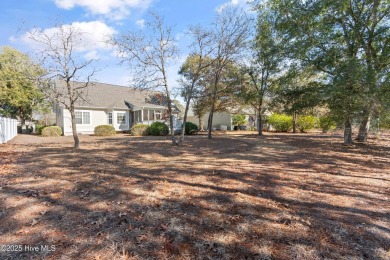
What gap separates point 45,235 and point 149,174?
2.94 meters

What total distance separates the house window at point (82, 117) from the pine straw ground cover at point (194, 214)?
56.7 feet

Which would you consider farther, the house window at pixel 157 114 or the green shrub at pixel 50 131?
the house window at pixel 157 114

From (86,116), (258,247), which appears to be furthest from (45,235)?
(86,116)

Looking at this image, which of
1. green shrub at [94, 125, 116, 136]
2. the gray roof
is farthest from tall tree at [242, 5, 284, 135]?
green shrub at [94, 125, 116, 136]

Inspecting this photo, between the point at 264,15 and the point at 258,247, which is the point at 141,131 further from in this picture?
the point at 258,247

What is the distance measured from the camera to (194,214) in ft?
11.1

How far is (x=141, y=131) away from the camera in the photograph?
66.9ft

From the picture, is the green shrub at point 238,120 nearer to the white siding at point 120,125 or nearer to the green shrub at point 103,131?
the white siding at point 120,125

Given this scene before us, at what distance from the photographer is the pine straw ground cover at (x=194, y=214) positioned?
2.56 m

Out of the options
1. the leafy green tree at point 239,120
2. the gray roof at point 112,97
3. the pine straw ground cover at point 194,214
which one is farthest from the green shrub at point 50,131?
the leafy green tree at point 239,120

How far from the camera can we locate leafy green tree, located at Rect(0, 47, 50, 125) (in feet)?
68.1

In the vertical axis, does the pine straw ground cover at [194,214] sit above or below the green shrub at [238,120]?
below

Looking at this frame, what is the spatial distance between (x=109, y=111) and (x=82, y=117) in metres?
2.67

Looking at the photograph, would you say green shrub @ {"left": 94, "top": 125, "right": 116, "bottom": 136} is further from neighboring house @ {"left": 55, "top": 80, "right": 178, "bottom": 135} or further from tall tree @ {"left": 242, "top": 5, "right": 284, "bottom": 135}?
tall tree @ {"left": 242, "top": 5, "right": 284, "bottom": 135}
